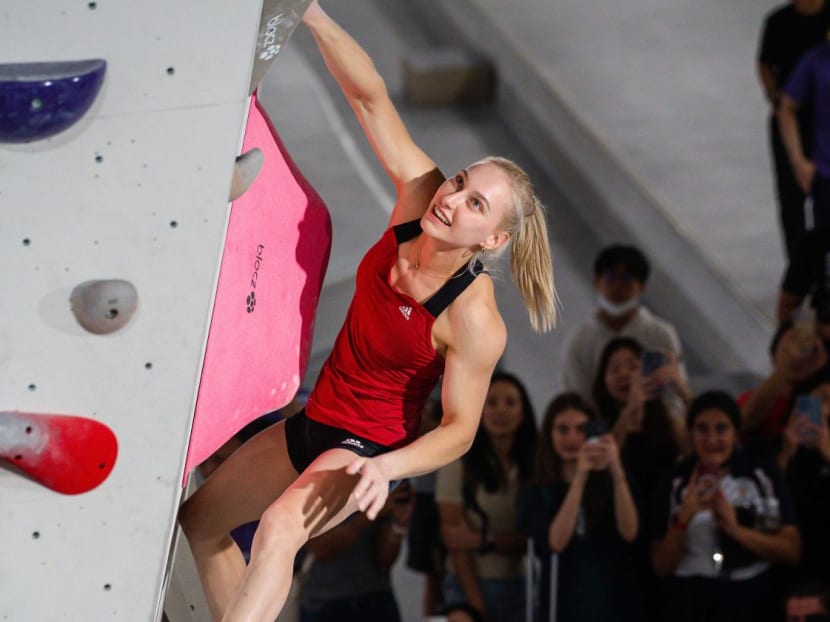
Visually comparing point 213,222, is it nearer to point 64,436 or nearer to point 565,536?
point 64,436

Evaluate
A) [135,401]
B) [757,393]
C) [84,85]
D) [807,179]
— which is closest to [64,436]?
[135,401]

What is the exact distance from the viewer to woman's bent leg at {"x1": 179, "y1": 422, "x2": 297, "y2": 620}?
3260 mm

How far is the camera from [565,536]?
471 cm

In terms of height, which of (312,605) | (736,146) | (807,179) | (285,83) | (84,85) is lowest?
(312,605)

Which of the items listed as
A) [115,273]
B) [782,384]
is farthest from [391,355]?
[782,384]

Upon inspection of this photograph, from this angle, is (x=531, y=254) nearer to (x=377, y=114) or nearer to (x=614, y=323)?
(x=377, y=114)

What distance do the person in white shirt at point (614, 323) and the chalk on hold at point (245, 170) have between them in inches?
113

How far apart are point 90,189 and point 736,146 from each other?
6048 mm

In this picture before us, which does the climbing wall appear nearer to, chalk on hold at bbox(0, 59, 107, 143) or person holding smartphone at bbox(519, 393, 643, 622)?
chalk on hold at bbox(0, 59, 107, 143)

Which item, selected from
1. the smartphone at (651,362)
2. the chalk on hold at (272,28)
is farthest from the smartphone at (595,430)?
the chalk on hold at (272,28)

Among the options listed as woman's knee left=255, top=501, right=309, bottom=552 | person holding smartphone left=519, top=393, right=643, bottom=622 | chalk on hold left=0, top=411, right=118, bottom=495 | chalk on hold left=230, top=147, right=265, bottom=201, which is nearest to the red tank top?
woman's knee left=255, top=501, right=309, bottom=552

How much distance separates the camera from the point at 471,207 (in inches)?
123

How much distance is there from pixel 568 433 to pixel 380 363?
5.66ft

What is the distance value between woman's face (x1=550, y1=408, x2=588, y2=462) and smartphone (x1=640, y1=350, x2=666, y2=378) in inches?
18.3
